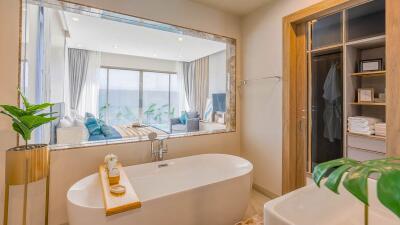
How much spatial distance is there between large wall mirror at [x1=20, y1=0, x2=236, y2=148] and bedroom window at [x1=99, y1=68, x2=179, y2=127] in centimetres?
3

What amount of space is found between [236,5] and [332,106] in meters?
1.89

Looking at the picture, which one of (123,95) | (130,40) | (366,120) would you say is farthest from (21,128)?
(123,95)

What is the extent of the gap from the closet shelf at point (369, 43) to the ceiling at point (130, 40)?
69.0 inches

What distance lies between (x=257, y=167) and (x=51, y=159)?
7.90 feet

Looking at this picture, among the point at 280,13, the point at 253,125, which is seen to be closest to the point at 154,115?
the point at 253,125

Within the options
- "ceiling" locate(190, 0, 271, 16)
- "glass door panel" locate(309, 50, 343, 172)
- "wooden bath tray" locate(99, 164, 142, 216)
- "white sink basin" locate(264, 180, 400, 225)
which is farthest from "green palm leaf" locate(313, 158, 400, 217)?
"ceiling" locate(190, 0, 271, 16)

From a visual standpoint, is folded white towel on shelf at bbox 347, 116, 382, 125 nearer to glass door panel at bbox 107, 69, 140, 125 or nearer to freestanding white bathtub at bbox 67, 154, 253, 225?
freestanding white bathtub at bbox 67, 154, 253, 225

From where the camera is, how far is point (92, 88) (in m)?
5.07

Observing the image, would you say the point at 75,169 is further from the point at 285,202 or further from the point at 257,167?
the point at 257,167

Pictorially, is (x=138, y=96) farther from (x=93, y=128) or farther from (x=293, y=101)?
(x=293, y=101)

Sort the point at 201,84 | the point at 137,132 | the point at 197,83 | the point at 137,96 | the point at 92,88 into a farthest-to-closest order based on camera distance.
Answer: the point at 137,96
the point at 197,83
the point at 201,84
the point at 92,88
the point at 137,132

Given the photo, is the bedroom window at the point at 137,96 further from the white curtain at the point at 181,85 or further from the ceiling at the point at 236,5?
the ceiling at the point at 236,5

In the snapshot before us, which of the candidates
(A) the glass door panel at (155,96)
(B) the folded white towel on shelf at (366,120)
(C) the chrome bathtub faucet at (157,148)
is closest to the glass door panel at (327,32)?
(B) the folded white towel on shelf at (366,120)

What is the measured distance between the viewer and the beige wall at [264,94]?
2445mm
